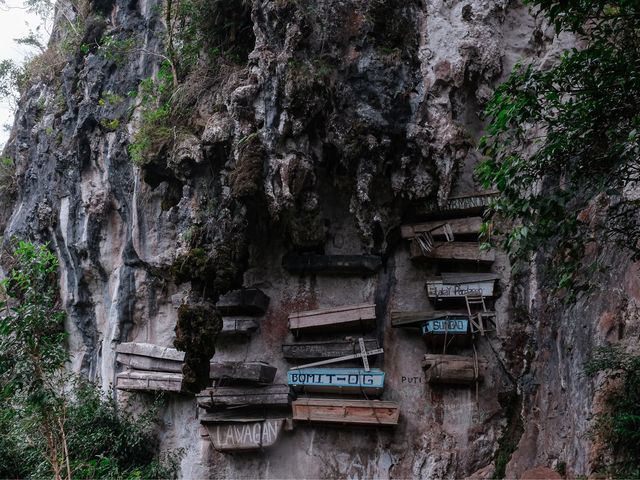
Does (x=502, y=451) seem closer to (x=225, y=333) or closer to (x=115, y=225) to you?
(x=225, y=333)

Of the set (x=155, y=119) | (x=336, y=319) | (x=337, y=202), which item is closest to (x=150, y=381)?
(x=336, y=319)

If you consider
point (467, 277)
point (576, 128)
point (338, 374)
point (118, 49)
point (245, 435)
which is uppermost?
point (118, 49)

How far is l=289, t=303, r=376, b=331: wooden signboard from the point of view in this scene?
927cm

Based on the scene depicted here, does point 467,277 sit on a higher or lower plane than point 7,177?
lower

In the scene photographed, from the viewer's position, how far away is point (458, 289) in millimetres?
9188

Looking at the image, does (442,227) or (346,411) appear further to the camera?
(442,227)

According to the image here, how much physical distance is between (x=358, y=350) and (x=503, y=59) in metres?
5.53

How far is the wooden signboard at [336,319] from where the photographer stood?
927 cm

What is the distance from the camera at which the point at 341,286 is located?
989cm

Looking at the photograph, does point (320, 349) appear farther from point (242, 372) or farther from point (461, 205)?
point (461, 205)

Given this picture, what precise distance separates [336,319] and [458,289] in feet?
6.36

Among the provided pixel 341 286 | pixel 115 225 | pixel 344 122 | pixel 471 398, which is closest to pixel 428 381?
pixel 471 398

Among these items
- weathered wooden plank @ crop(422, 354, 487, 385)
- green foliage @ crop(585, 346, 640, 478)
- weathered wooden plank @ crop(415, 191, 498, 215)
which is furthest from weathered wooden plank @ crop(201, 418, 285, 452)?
green foliage @ crop(585, 346, 640, 478)

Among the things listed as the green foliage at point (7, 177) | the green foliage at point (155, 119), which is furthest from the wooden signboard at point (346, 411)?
the green foliage at point (7, 177)
